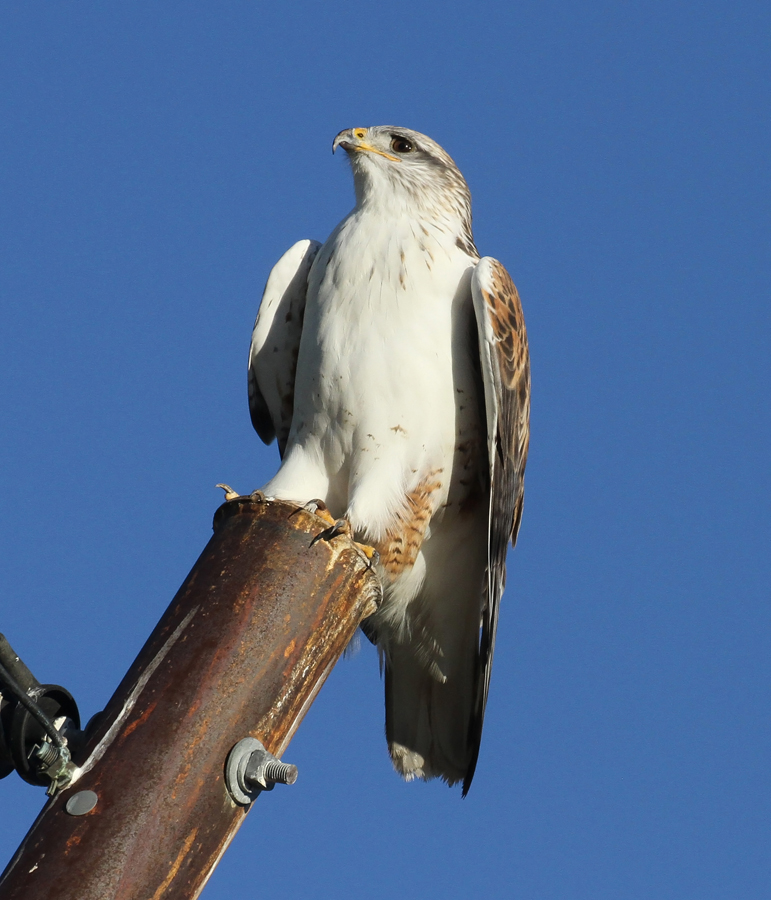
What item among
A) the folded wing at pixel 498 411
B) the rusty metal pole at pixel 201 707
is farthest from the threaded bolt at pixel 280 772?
the folded wing at pixel 498 411

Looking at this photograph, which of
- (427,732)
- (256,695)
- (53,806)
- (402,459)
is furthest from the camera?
(427,732)

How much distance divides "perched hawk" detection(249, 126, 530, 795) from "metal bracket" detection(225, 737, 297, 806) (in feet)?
4.88

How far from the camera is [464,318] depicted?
4953 millimetres

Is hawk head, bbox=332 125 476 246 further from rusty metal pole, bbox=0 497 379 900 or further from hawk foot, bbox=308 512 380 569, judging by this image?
rusty metal pole, bbox=0 497 379 900

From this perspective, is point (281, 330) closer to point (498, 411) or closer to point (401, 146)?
point (401, 146)

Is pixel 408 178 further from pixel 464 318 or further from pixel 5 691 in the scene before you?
pixel 5 691

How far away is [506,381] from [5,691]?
2439mm

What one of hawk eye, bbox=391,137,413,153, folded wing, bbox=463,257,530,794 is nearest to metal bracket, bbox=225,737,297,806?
folded wing, bbox=463,257,530,794

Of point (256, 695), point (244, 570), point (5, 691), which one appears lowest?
point (5, 691)

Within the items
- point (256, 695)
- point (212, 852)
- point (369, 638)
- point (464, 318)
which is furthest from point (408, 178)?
point (212, 852)

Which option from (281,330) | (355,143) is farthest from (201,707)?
(355,143)

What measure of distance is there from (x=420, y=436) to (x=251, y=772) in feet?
6.40

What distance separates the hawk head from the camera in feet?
17.6

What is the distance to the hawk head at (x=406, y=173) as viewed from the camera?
17.6ft
